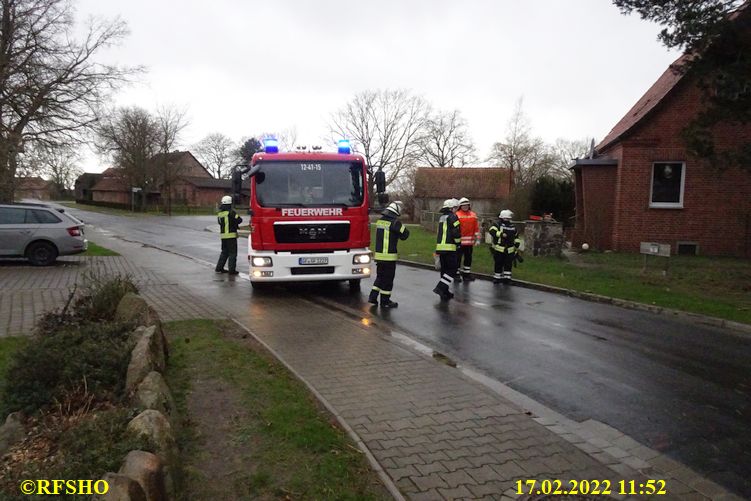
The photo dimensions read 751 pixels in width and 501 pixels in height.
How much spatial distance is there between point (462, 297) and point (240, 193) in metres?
4.99

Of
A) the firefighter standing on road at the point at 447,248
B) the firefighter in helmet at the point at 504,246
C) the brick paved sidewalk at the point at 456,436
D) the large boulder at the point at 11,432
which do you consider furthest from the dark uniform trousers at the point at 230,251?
the large boulder at the point at 11,432

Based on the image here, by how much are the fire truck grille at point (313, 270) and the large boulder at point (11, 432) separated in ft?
21.9

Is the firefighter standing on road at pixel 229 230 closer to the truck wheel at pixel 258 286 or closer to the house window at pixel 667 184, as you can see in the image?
the truck wheel at pixel 258 286

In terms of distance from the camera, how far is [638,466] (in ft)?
12.8

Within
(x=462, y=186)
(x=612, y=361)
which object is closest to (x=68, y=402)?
(x=612, y=361)

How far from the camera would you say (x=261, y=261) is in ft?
34.1

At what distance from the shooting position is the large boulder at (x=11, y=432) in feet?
12.0

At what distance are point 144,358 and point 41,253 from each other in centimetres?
1290

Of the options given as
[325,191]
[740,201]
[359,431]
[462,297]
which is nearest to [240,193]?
[325,191]

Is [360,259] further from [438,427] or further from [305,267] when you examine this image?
[438,427]

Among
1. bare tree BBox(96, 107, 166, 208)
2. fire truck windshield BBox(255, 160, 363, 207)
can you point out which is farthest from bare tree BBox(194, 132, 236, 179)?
fire truck windshield BBox(255, 160, 363, 207)

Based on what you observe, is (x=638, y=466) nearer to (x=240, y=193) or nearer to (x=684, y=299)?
(x=684, y=299)

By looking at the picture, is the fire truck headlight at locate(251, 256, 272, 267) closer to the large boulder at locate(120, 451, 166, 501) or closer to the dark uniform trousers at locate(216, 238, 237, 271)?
the dark uniform trousers at locate(216, 238, 237, 271)
